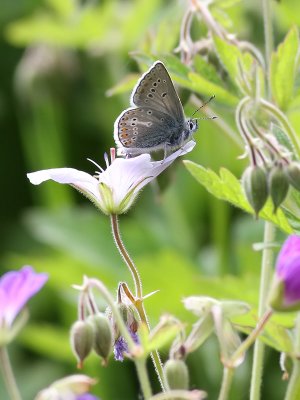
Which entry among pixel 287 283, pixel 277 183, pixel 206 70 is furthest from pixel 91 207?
pixel 287 283

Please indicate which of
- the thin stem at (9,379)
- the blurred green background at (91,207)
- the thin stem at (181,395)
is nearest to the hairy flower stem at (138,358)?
the thin stem at (181,395)

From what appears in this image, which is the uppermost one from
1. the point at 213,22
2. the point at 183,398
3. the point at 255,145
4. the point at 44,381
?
the point at 213,22

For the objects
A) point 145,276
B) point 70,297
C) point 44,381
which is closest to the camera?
point 145,276

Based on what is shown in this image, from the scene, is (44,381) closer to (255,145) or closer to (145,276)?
(145,276)

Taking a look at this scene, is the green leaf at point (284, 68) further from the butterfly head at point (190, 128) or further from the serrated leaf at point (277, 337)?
the serrated leaf at point (277, 337)

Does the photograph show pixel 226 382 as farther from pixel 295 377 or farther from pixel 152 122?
pixel 152 122

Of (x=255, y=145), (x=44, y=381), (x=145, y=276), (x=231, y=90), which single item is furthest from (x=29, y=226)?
(x=255, y=145)
